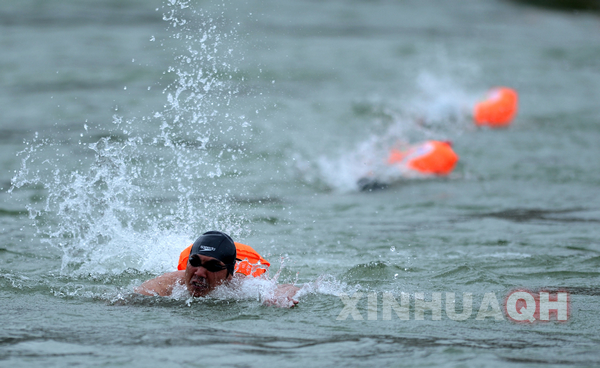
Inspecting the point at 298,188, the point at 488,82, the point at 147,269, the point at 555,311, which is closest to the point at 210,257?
the point at 147,269

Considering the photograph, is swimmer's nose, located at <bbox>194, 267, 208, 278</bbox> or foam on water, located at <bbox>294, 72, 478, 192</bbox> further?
foam on water, located at <bbox>294, 72, 478, 192</bbox>

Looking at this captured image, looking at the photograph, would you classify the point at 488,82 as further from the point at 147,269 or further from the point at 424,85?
the point at 147,269

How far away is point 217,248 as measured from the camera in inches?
246

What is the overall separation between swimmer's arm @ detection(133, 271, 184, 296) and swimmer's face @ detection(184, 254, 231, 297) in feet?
0.66

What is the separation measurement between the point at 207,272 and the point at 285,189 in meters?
5.38

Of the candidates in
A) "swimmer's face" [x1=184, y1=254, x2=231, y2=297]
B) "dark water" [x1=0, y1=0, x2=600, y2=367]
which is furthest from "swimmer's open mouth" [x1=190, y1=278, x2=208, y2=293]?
"dark water" [x1=0, y1=0, x2=600, y2=367]

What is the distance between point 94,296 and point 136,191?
4232 millimetres

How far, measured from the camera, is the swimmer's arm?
6.54m

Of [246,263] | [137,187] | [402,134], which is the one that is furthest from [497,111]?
[246,263]

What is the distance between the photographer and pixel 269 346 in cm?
555

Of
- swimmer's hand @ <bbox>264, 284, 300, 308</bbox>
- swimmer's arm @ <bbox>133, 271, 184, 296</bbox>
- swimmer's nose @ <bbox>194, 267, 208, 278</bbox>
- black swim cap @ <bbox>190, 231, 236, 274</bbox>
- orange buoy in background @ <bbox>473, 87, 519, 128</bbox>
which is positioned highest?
orange buoy in background @ <bbox>473, 87, 519, 128</bbox>

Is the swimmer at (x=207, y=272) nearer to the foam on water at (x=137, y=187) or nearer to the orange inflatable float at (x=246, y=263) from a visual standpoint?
the orange inflatable float at (x=246, y=263)

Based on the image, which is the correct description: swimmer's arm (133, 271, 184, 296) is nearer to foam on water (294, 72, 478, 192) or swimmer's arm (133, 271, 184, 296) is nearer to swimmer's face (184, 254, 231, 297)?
swimmer's face (184, 254, 231, 297)

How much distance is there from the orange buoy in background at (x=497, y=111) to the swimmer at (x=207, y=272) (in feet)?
35.1
